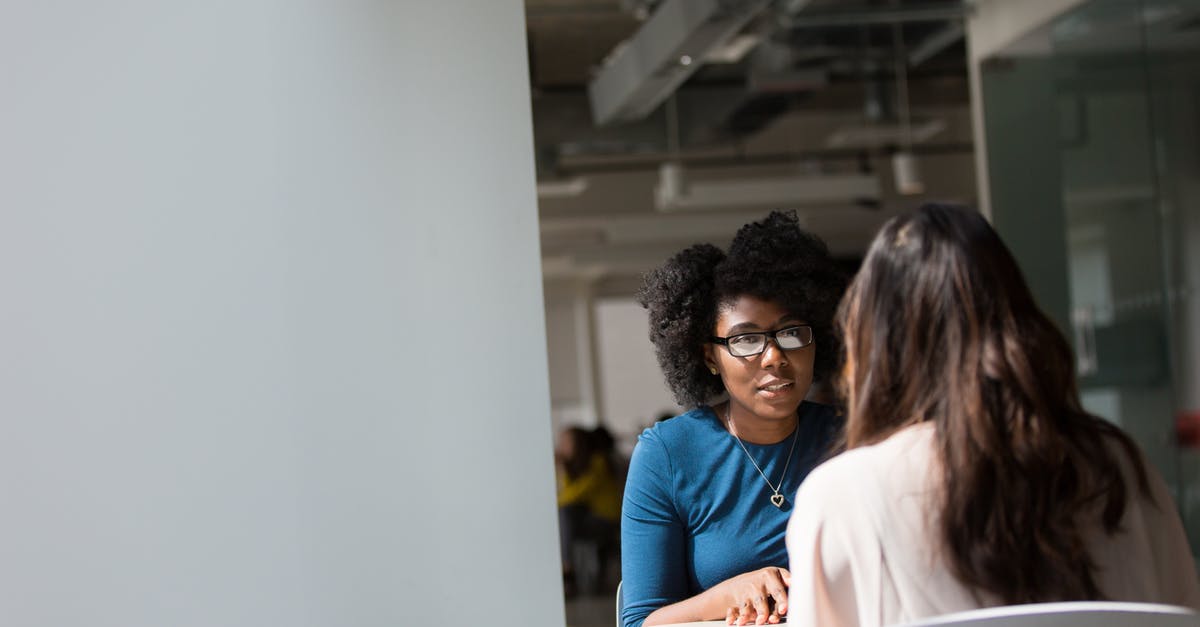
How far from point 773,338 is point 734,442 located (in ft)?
0.73

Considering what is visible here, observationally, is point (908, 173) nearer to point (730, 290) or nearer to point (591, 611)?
point (591, 611)

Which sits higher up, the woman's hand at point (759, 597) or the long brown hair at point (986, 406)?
the long brown hair at point (986, 406)

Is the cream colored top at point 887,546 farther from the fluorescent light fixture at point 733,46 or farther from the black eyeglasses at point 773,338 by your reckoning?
the fluorescent light fixture at point 733,46

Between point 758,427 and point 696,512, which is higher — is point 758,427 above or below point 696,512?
above

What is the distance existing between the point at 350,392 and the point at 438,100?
613 mm

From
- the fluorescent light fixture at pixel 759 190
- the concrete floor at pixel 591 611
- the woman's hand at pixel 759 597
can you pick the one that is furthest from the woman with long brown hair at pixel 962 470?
the fluorescent light fixture at pixel 759 190

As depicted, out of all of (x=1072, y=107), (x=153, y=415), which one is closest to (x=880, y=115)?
(x=1072, y=107)

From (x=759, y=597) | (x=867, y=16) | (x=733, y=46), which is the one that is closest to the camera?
(x=759, y=597)

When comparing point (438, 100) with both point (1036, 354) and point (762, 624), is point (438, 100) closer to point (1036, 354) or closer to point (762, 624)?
point (762, 624)

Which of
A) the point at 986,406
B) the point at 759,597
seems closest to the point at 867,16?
the point at 759,597

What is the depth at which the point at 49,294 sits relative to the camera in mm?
2162

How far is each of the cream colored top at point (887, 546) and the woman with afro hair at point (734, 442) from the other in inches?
28.4

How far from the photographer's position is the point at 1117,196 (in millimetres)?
5668

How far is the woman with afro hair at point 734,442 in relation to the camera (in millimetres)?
2348
